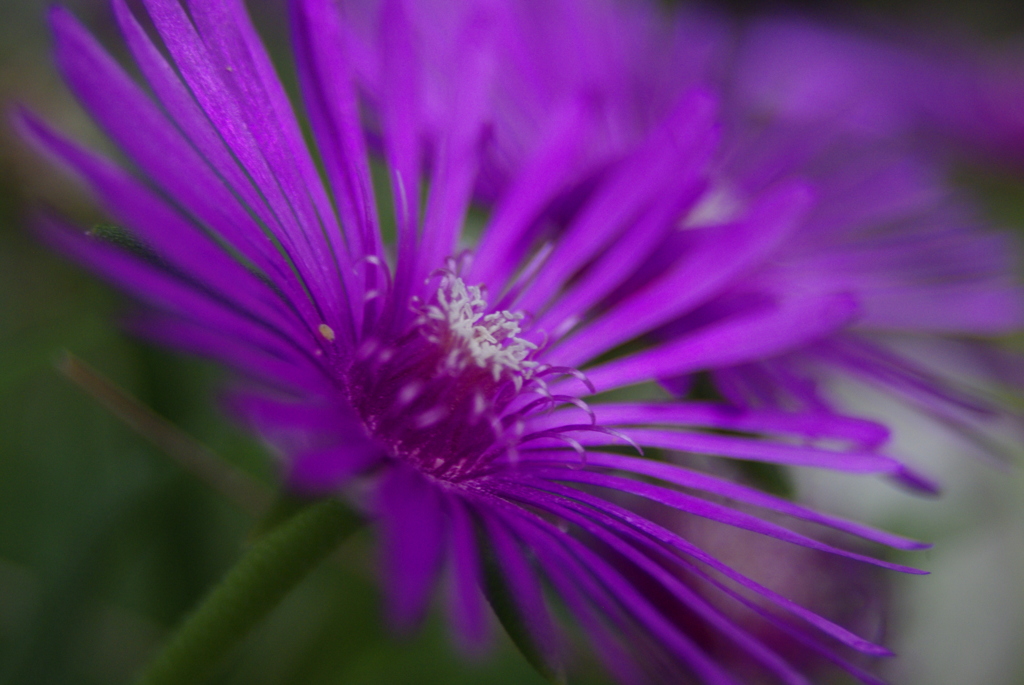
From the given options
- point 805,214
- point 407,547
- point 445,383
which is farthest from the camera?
point 805,214

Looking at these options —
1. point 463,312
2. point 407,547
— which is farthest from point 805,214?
point 407,547

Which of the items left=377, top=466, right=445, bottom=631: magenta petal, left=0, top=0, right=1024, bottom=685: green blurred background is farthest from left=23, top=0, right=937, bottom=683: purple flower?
left=0, top=0, right=1024, bottom=685: green blurred background

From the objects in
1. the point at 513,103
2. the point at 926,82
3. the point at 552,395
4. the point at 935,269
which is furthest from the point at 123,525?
the point at 926,82

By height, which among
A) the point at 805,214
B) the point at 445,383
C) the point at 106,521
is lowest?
the point at 106,521

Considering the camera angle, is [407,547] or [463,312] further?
[463,312]

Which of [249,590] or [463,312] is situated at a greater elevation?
[463,312]

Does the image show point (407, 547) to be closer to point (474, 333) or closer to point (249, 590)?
point (249, 590)

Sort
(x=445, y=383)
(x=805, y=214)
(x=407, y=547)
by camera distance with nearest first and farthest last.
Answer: (x=407, y=547) → (x=445, y=383) → (x=805, y=214)

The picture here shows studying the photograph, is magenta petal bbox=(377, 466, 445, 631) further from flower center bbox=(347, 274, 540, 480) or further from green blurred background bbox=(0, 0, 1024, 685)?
green blurred background bbox=(0, 0, 1024, 685)
